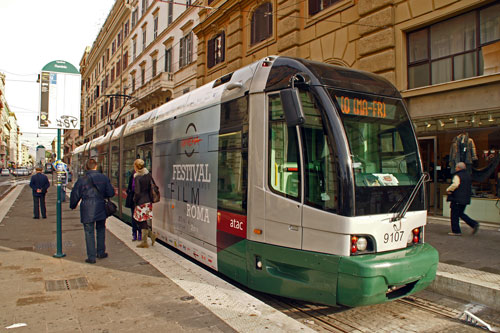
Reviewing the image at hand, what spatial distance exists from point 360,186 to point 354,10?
9.64 meters

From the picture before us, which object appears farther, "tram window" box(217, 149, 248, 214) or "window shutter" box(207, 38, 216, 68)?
"window shutter" box(207, 38, 216, 68)

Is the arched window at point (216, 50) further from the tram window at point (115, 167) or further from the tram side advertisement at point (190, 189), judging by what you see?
the tram side advertisement at point (190, 189)

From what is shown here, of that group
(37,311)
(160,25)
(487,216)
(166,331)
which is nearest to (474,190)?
(487,216)

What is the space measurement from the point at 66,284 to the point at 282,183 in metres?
3.01

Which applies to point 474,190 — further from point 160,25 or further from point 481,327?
point 160,25

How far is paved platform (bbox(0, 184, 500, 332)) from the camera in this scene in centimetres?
360

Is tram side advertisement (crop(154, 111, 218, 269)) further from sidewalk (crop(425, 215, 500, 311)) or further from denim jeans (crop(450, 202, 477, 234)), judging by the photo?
denim jeans (crop(450, 202, 477, 234))

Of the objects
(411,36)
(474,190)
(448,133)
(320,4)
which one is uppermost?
(320,4)

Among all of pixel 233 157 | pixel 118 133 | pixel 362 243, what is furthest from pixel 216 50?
pixel 362 243

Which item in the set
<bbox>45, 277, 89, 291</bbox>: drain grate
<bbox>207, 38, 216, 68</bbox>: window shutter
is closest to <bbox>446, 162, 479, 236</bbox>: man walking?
<bbox>45, 277, 89, 291</bbox>: drain grate

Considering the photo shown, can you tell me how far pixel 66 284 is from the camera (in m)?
4.78

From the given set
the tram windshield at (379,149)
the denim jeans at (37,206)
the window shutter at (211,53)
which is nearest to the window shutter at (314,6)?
the window shutter at (211,53)

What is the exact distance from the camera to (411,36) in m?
10.7

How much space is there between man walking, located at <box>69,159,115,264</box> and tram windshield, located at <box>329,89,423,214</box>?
13.1 ft
